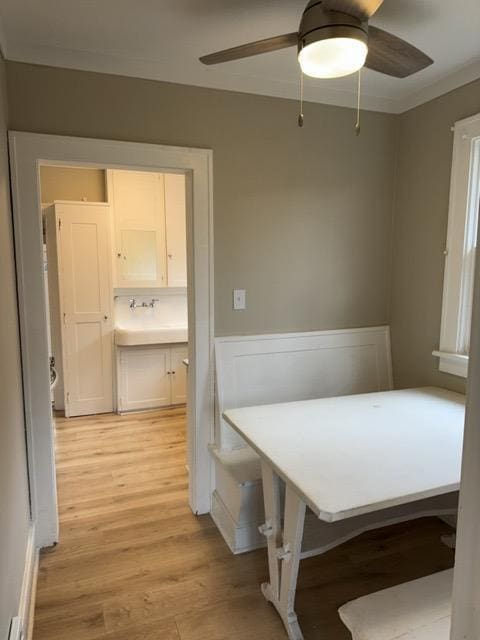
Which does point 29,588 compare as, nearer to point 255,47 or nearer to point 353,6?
point 255,47

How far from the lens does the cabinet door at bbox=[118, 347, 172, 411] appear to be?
14.3ft

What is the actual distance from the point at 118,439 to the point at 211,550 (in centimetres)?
171

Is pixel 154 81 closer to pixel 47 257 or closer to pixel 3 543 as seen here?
pixel 3 543

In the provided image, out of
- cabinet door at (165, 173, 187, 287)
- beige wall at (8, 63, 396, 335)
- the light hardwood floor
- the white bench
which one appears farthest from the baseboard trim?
cabinet door at (165, 173, 187, 287)

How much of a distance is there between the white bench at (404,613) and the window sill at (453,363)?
1.23 metres

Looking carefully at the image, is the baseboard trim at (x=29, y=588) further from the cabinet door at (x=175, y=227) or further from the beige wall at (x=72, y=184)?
the beige wall at (x=72, y=184)

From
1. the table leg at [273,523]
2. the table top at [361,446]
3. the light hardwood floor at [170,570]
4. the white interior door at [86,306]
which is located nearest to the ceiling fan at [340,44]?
the table top at [361,446]

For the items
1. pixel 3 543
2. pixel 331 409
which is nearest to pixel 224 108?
pixel 331 409

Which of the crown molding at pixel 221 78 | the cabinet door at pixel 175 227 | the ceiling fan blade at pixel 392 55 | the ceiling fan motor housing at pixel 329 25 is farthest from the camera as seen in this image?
the cabinet door at pixel 175 227

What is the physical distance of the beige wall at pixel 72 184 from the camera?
167 inches

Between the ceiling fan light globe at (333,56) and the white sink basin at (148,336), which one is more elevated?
the ceiling fan light globe at (333,56)

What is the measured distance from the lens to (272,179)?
99.3 inches

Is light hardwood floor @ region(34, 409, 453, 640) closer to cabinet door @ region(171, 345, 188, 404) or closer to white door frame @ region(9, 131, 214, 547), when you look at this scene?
white door frame @ region(9, 131, 214, 547)

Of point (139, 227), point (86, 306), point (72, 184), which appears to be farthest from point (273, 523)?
point (72, 184)
